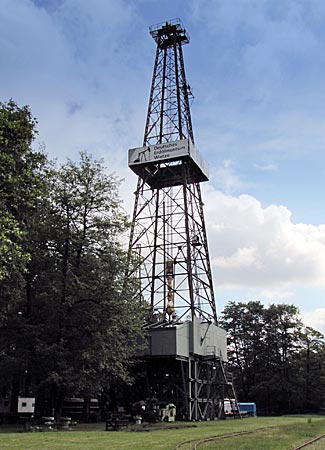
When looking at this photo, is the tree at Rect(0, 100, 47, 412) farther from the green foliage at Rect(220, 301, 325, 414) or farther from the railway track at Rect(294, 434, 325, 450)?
the green foliage at Rect(220, 301, 325, 414)

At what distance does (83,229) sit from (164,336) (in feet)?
32.4

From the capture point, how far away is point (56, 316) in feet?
93.9

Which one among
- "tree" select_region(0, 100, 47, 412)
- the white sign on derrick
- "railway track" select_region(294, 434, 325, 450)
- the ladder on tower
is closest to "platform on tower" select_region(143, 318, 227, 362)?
the ladder on tower

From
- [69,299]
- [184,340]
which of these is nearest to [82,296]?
[69,299]

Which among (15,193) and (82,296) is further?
(82,296)

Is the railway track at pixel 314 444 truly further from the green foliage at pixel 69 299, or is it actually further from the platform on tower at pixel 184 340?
the platform on tower at pixel 184 340

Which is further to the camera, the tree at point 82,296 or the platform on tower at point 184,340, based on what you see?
the platform on tower at point 184,340

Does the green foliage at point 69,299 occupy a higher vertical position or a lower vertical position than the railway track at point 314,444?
higher

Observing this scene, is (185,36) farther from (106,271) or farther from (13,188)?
(13,188)

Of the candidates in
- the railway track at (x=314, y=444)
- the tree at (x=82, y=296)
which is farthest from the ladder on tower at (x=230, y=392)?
the railway track at (x=314, y=444)

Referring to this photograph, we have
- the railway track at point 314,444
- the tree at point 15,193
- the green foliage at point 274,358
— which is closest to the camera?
the railway track at point 314,444

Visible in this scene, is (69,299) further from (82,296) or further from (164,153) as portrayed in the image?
(164,153)

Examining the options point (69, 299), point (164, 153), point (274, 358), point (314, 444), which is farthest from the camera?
point (274, 358)

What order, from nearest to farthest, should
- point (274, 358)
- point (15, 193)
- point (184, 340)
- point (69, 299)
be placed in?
point (15, 193), point (69, 299), point (184, 340), point (274, 358)
